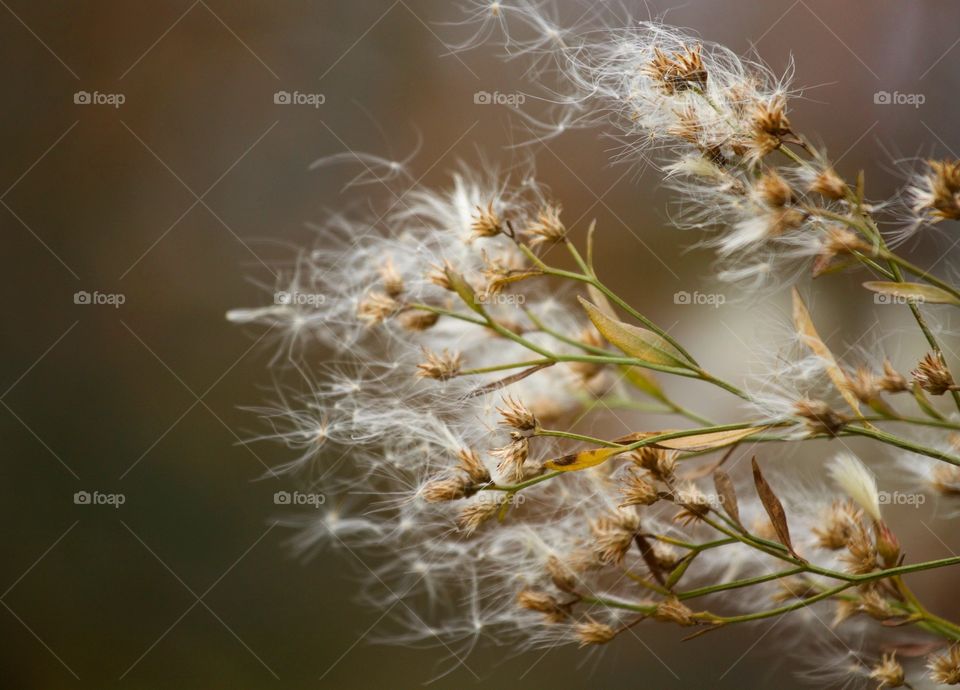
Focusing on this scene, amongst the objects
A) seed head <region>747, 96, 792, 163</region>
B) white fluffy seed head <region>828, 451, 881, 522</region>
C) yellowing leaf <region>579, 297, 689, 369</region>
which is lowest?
white fluffy seed head <region>828, 451, 881, 522</region>

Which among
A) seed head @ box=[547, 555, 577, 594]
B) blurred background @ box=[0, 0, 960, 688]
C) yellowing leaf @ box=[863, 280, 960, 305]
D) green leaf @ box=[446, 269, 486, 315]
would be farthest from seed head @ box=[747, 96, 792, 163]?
Result: blurred background @ box=[0, 0, 960, 688]

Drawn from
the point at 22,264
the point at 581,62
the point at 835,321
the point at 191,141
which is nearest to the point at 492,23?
the point at 581,62
